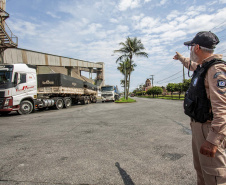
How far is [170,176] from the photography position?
2.34m

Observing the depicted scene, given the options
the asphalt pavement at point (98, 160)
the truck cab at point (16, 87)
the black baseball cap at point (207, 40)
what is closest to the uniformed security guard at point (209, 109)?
the black baseball cap at point (207, 40)

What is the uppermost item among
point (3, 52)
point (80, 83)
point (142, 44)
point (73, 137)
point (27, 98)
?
point (142, 44)

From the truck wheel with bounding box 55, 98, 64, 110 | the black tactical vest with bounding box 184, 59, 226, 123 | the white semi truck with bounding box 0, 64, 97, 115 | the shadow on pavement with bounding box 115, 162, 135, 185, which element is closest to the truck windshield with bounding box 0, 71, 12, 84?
the white semi truck with bounding box 0, 64, 97, 115

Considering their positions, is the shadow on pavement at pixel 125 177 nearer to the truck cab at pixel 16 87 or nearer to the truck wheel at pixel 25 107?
the truck cab at pixel 16 87

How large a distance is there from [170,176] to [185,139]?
2.16m

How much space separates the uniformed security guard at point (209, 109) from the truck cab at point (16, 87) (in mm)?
10660

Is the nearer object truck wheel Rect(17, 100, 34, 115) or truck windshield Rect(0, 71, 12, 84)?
truck windshield Rect(0, 71, 12, 84)

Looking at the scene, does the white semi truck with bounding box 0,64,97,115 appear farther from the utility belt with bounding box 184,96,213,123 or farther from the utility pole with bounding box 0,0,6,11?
the utility belt with bounding box 184,96,213,123

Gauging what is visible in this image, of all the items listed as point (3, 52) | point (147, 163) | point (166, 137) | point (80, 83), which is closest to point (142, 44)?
point (80, 83)

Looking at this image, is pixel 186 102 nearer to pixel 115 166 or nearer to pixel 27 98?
pixel 115 166

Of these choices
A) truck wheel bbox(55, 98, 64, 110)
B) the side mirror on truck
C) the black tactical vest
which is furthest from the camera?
truck wheel bbox(55, 98, 64, 110)

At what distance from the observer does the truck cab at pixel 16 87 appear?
924 cm

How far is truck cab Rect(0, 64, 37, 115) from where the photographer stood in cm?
924

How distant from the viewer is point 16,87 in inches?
381
